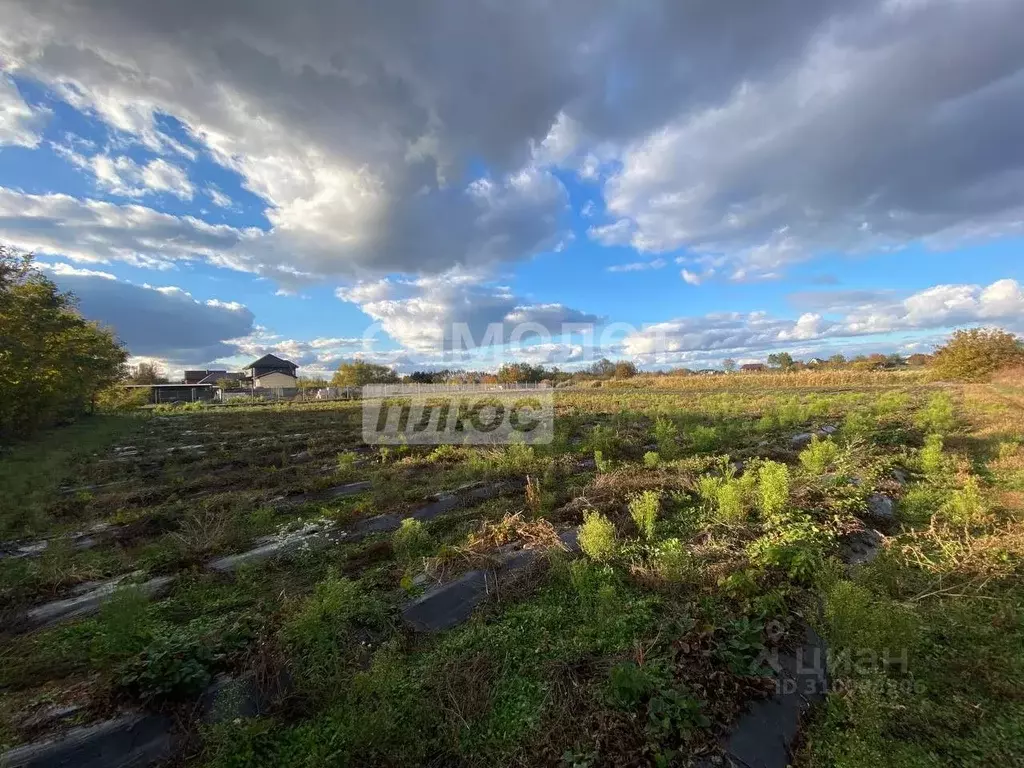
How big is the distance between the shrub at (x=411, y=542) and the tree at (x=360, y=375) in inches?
2476

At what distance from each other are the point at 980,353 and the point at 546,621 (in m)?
27.4

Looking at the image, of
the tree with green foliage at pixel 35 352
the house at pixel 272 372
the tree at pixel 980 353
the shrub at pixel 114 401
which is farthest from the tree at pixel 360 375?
the tree at pixel 980 353

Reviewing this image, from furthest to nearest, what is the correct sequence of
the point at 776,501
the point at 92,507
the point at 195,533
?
the point at 92,507, the point at 195,533, the point at 776,501

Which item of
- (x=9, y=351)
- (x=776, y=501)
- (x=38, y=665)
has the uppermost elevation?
(x=9, y=351)

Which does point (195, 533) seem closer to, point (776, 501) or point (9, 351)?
point (776, 501)

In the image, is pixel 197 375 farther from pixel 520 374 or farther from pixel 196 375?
pixel 520 374

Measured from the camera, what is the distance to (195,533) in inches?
239

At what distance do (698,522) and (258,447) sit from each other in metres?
14.5

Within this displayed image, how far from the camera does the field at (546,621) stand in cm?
264

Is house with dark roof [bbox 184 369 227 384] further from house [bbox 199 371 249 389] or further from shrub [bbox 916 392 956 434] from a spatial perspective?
shrub [bbox 916 392 956 434]

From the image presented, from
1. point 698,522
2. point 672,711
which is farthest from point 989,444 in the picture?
point 672,711

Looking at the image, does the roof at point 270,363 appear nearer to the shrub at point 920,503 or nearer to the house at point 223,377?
the house at point 223,377

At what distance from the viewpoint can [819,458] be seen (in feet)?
24.0

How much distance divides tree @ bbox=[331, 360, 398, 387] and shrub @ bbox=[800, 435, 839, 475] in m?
63.0
